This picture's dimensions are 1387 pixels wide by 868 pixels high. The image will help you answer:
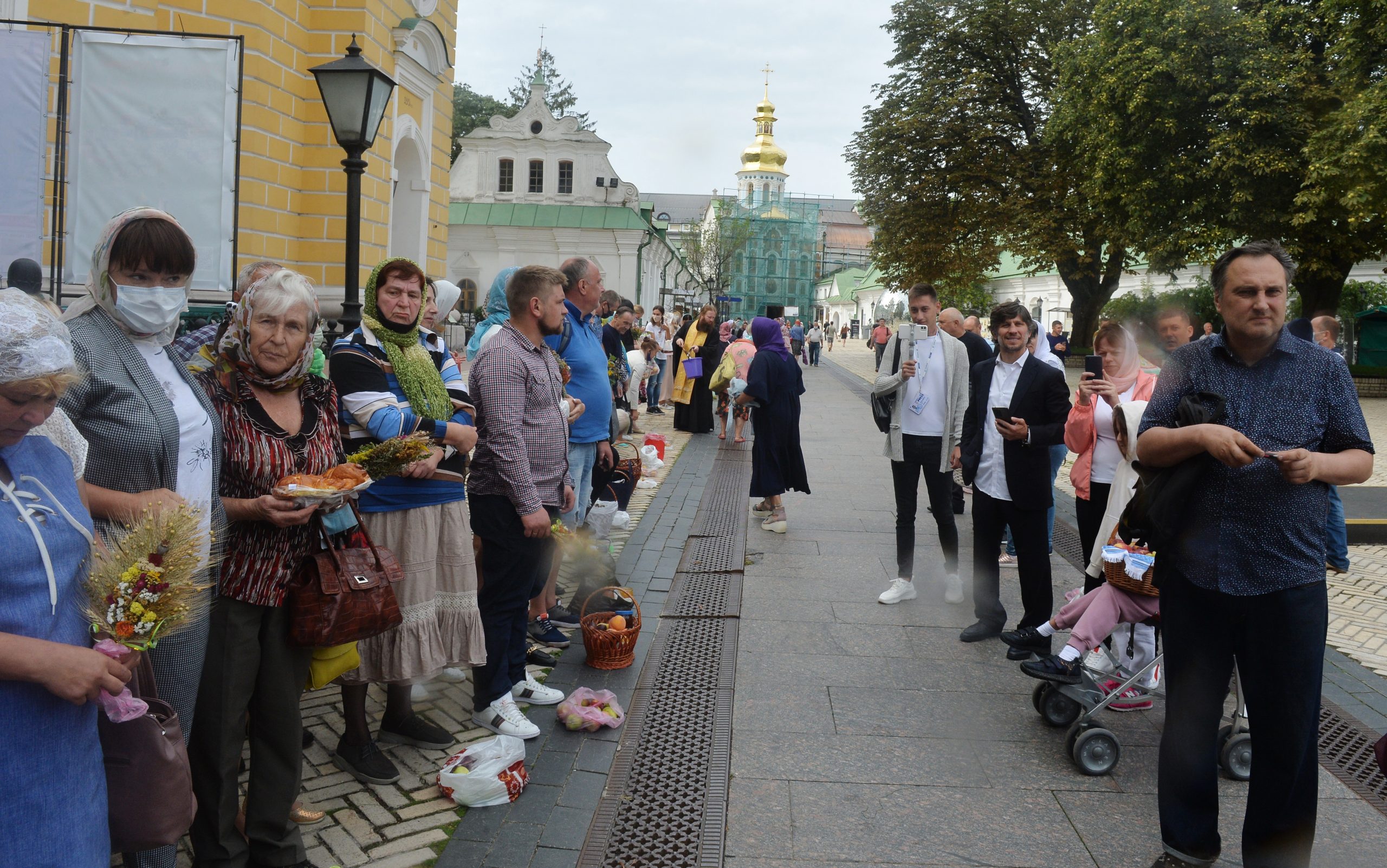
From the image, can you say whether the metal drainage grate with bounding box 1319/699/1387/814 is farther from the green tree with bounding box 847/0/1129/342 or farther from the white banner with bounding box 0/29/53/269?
the green tree with bounding box 847/0/1129/342

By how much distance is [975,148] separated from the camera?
33.9 meters

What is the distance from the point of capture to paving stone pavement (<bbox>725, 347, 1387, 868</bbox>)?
12.1 feet

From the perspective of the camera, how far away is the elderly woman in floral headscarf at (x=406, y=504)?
3920mm

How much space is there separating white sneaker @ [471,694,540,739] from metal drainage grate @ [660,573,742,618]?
205cm

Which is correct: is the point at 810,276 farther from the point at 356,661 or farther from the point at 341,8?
the point at 356,661

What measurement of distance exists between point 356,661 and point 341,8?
8.64 meters

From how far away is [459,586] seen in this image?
13.7 feet

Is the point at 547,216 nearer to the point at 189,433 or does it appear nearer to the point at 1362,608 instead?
the point at 1362,608

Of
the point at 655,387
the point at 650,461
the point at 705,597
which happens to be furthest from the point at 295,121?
the point at 655,387

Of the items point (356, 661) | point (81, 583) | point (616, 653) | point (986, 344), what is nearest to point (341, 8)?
point (986, 344)

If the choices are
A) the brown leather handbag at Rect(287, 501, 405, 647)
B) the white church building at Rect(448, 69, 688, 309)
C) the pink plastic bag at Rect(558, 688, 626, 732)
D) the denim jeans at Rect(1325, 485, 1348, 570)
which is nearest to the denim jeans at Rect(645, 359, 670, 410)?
the pink plastic bag at Rect(558, 688, 626, 732)

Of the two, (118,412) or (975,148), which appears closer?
(118,412)

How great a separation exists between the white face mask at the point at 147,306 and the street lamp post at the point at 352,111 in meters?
3.66

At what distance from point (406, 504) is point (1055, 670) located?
288 cm
